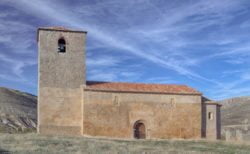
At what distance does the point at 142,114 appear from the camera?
3362cm

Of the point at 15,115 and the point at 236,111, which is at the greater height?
the point at 236,111

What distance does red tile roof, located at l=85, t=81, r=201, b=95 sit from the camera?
1315 inches

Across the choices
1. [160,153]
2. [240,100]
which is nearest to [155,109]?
[160,153]

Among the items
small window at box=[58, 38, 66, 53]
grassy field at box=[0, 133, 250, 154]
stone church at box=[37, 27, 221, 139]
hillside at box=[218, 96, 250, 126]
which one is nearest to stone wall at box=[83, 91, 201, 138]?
stone church at box=[37, 27, 221, 139]

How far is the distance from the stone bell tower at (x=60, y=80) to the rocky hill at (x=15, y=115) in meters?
12.6

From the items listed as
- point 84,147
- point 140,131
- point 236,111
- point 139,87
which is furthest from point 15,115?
point 236,111

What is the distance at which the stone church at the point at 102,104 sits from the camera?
107 feet

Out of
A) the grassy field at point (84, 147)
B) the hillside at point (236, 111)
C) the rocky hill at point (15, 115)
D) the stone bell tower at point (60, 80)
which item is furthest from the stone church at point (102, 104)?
the hillside at point (236, 111)

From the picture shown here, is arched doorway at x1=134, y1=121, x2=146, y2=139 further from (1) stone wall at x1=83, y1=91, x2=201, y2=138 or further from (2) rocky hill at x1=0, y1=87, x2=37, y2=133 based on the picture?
(2) rocky hill at x1=0, y1=87, x2=37, y2=133

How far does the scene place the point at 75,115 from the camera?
3291cm

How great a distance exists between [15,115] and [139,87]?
66.0 ft

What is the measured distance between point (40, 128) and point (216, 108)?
14.9 metres

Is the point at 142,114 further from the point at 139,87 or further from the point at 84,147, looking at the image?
the point at 84,147

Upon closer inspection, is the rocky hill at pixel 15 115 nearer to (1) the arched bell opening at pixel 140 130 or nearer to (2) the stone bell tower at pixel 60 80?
(2) the stone bell tower at pixel 60 80
